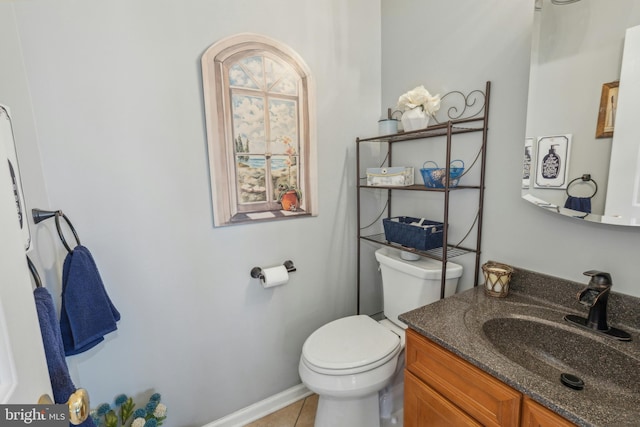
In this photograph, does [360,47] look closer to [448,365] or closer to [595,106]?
[595,106]

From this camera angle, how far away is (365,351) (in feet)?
4.45

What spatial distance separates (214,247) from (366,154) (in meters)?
1.03

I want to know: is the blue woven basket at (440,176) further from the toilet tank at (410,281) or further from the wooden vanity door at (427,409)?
the wooden vanity door at (427,409)

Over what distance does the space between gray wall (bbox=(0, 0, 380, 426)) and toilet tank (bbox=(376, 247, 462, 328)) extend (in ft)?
1.10

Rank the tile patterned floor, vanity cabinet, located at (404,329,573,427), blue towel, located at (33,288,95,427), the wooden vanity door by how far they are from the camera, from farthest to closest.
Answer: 1. the tile patterned floor
2. the wooden vanity door
3. vanity cabinet, located at (404,329,573,427)
4. blue towel, located at (33,288,95,427)

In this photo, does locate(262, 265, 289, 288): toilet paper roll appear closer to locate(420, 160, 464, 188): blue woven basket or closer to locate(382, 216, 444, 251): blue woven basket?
locate(382, 216, 444, 251): blue woven basket

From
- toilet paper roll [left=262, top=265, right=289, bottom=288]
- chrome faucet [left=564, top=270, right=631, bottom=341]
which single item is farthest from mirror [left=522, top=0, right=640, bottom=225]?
toilet paper roll [left=262, top=265, right=289, bottom=288]

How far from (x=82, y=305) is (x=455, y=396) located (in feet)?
4.38

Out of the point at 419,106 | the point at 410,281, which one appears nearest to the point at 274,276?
the point at 410,281

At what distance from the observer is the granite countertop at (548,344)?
70 centimetres

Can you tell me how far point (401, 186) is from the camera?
1.54 meters

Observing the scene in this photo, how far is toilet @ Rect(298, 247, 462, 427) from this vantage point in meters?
1.29

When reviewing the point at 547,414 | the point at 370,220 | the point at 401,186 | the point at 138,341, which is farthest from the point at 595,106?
the point at 138,341

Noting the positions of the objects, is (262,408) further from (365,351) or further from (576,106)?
(576,106)
